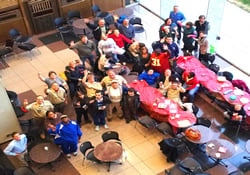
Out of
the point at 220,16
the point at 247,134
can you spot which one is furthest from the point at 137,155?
the point at 220,16

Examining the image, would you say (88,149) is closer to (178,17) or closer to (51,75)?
(51,75)

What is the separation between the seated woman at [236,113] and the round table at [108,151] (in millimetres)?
3277

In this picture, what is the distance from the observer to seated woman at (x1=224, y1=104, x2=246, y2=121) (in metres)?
9.56

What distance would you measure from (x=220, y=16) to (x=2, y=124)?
8.28 metres

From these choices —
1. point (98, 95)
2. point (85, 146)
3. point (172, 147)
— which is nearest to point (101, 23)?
point (98, 95)

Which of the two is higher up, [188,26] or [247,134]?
[188,26]

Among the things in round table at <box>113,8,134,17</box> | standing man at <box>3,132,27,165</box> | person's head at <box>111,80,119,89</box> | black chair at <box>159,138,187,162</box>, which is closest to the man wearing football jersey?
person's head at <box>111,80,119,89</box>

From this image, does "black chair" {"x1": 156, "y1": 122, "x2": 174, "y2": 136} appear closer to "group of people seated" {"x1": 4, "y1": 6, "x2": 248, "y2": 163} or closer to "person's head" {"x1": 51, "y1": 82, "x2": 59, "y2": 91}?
"group of people seated" {"x1": 4, "y1": 6, "x2": 248, "y2": 163}

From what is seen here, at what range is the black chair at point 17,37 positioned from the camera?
13711 millimetres

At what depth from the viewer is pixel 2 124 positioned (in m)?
9.91

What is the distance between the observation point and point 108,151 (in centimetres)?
899

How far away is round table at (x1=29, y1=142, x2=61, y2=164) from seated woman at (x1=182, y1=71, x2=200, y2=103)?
4.35 meters

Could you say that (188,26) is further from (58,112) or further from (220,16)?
(58,112)

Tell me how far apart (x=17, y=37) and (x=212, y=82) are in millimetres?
8016
